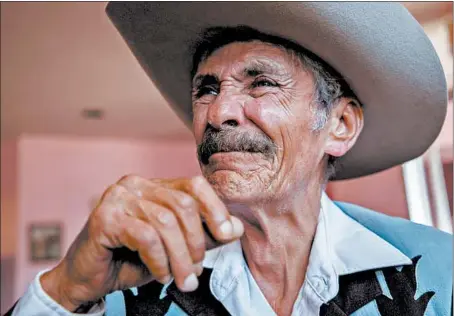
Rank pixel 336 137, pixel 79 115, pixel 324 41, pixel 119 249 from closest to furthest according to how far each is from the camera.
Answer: pixel 119 249
pixel 324 41
pixel 336 137
pixel 79 115

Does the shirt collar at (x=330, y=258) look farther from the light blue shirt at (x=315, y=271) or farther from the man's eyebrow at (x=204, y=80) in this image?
the man's eyebrow at (x=204, y=80)

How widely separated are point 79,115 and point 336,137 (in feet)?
9.23

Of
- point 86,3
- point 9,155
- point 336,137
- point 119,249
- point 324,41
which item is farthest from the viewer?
point 9,155

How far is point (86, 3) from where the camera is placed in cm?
179

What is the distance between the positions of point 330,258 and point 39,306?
1.45 ft

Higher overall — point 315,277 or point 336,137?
point 336,137

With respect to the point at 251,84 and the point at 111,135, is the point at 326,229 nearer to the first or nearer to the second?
the point at 251,84

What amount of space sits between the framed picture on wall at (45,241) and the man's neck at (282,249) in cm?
358

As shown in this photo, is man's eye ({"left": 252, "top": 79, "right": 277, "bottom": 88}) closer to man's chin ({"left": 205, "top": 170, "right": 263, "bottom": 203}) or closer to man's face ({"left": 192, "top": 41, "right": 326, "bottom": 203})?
man's face ({"left": 192, "top": 41, "right": 326, "bottom": 203})

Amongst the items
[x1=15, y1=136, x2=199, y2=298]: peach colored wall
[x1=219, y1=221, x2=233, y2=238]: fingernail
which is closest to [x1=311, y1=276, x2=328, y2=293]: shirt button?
[x1=219, y1=221, x2=233, y2=238]: fingernail

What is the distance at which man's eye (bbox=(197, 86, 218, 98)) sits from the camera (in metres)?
0.75

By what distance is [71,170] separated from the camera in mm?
4137

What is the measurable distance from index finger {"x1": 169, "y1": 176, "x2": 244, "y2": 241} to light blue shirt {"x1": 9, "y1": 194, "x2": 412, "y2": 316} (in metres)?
0.36

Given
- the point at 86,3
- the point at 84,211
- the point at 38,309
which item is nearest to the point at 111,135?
the point at 84,211
